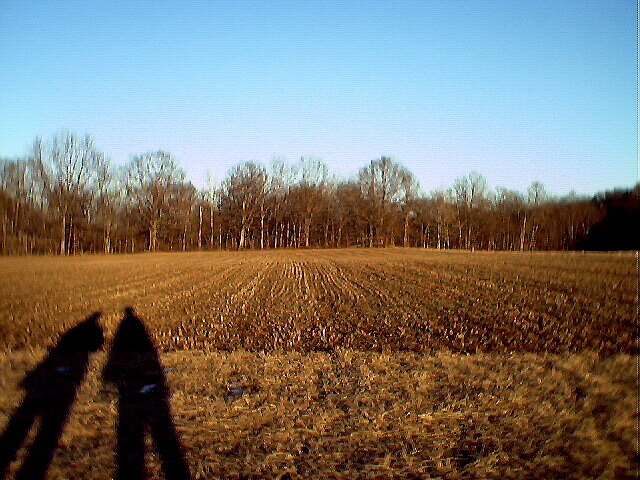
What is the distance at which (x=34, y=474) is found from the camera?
3764 millimetres

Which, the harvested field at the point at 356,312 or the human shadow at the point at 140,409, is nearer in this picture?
the human shadow at the point at 140,409

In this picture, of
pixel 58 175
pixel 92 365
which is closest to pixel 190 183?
pixel 58 175

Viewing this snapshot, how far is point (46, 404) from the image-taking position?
541 centimetres

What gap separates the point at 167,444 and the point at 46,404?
226cm

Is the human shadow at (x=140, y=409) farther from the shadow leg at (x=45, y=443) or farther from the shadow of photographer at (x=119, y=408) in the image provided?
the shadow leg at (x=45, y=443)

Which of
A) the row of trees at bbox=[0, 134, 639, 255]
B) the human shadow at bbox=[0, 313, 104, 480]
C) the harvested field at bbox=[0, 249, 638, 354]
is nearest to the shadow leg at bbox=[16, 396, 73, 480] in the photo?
the human shadow at bbox=[0, 313, 104, 480]

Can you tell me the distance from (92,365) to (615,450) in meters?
7.67

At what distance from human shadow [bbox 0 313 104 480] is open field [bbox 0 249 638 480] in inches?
5.6

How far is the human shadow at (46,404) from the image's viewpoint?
401cm

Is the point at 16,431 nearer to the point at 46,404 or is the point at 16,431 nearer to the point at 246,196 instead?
the point at 46,404

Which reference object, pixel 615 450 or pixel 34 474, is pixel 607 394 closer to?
pixel 615 450

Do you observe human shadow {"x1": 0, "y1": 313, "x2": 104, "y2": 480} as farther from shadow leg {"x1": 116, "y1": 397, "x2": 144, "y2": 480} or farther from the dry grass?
shadow leg {"x1": 116, "y1": 397, "x2": 144, "y2": 480}

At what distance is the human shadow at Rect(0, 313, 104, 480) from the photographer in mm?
4012

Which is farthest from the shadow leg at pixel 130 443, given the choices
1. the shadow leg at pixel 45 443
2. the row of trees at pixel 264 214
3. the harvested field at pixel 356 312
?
the row of trees at pixel 264 214
